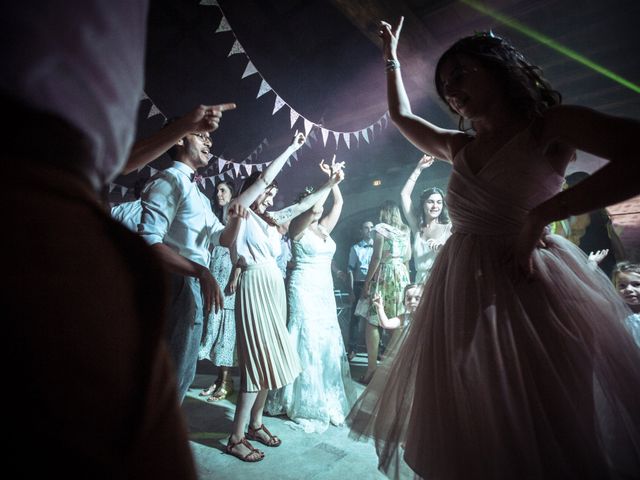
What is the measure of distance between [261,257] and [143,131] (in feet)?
19.1

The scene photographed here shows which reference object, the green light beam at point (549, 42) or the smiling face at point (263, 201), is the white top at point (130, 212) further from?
the green light beam at point (549, 42)

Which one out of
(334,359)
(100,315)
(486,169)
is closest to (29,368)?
(100,315)

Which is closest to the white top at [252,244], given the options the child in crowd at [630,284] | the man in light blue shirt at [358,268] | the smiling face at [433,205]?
the smiling face at [433,205]

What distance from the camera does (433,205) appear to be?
14.4ft

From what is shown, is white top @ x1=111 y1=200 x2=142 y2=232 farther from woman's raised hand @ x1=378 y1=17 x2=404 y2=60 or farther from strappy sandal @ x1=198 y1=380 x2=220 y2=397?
woman's raised hand @ x1=378 y1=17 x2=404 y2=60

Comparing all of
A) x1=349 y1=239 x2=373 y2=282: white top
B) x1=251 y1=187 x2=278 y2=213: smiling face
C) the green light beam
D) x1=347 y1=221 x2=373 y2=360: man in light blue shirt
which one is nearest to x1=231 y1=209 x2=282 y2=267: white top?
x1=251 y1=187 x2=278 y2=213: smiling face

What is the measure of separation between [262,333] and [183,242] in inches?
45.7

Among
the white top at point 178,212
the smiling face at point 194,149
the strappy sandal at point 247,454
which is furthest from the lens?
the strappy sandal at point 247,454

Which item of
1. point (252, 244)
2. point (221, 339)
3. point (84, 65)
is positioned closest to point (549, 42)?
point (252, 244)

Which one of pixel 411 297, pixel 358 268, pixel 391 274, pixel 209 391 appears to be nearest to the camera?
pixel 411 297

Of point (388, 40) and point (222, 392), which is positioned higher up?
point (388, 40)

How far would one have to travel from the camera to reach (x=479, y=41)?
1.31 meters

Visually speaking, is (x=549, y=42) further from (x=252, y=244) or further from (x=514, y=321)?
(x=514, y=321)

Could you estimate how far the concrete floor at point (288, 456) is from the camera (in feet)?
7.58
